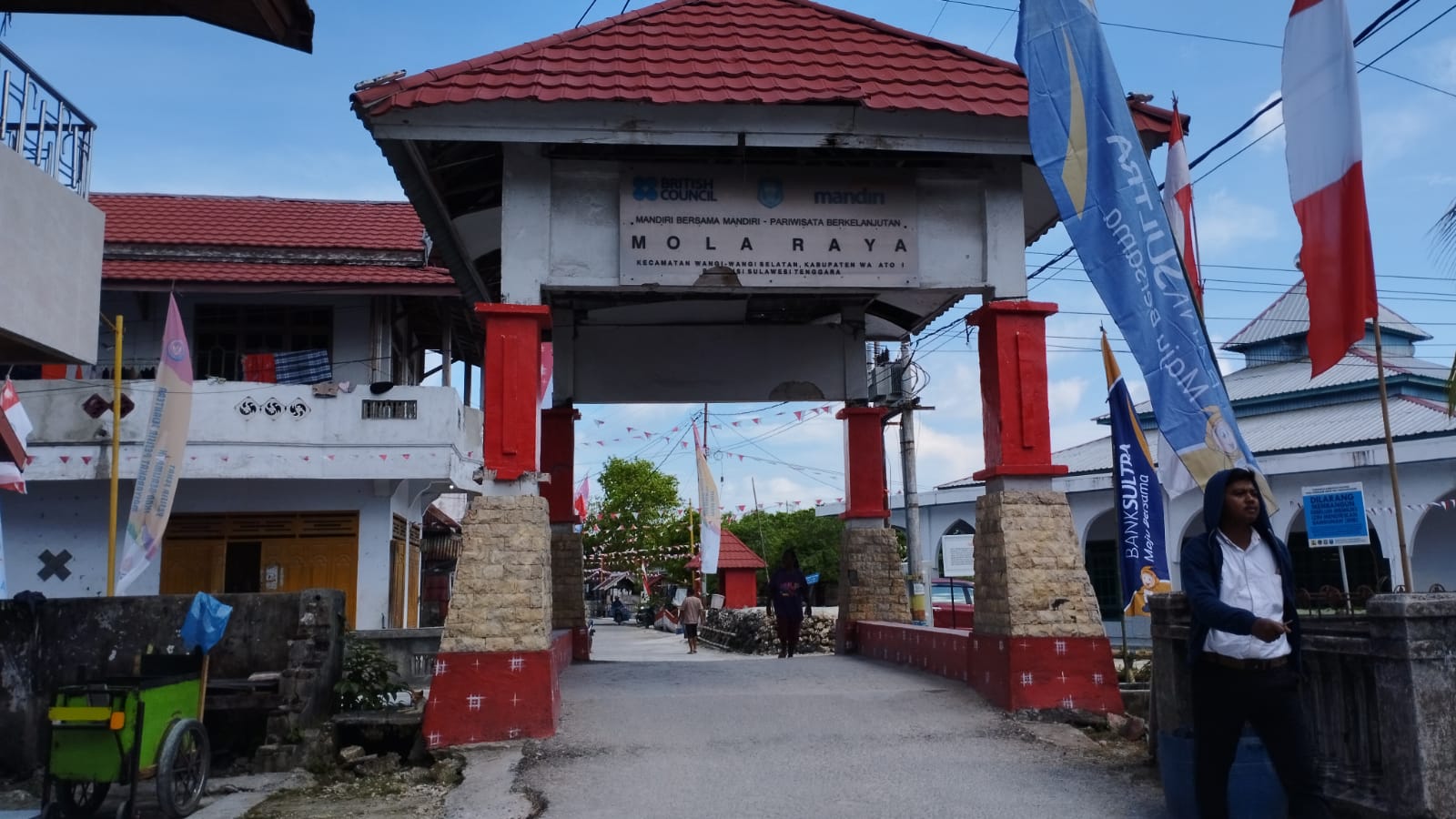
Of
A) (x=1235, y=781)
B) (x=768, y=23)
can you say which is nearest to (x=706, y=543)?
(x=768, y=23)

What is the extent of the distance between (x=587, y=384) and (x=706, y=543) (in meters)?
12.4

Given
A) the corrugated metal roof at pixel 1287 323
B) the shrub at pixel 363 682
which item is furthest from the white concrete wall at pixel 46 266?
the corrugated metal roof at pixel 1287 323

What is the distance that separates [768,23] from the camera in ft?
38.6

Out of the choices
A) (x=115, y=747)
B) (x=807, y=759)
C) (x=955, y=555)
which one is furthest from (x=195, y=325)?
(x=807, y=759)

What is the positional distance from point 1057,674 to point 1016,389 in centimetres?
258

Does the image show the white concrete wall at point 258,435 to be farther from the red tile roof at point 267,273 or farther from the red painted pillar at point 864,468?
the red painted pillar at point 864,468

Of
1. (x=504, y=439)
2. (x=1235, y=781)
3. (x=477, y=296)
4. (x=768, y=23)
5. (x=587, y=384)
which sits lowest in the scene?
(x=1235, y=781)

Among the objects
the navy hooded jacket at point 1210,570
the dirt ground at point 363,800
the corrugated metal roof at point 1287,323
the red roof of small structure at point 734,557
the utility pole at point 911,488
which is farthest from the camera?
the red roof of small structure at point 734,557

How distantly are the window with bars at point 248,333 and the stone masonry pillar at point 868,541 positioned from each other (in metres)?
10.1

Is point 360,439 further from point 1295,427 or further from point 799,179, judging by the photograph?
point 1295,427

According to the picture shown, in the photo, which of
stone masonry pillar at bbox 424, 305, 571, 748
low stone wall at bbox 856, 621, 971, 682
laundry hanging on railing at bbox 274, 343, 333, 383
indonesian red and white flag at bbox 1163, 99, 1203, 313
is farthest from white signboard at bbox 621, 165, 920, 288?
laundry hanging on railing at bbox 274, 343, 333, 383

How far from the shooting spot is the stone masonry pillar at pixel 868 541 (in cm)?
1540

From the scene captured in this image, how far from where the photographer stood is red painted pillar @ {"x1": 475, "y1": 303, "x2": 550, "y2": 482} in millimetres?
9672

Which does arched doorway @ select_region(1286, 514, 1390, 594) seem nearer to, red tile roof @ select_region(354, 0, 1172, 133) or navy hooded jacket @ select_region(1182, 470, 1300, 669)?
red tile roof @ select_region(354, 0, 1172, 133)
